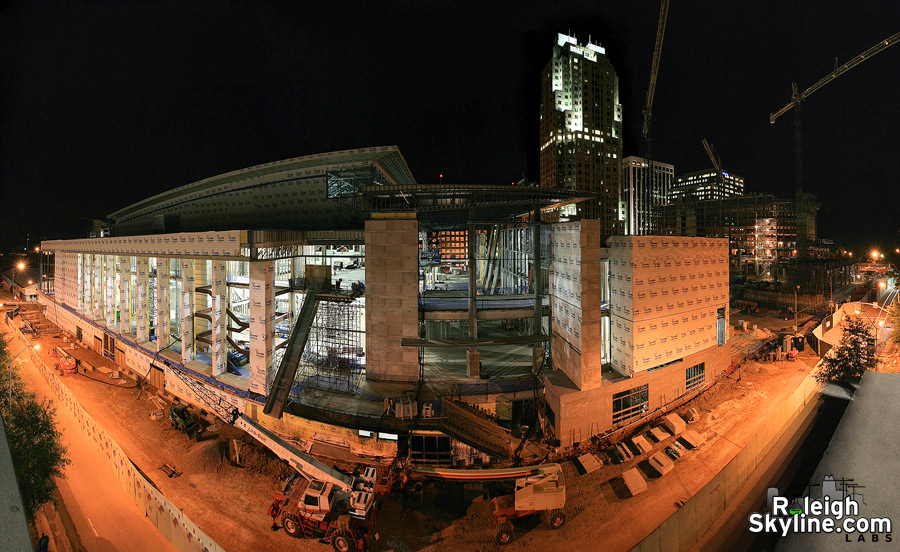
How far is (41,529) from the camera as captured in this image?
13719mm

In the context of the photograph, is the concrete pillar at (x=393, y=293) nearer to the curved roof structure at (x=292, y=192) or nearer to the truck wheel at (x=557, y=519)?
the curved roof structure at (x=292, y=192)

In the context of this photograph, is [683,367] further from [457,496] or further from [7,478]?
[7,478]

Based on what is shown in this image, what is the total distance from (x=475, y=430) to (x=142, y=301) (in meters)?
28.4

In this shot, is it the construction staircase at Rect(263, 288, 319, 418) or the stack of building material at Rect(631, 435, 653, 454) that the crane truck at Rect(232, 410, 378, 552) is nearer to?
the construction staircase at Rect(263, 288, 319, 418)

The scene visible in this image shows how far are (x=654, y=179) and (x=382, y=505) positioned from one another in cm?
13681

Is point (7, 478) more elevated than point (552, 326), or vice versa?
point (7, 478)

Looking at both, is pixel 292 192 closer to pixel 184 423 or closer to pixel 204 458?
pixel 184 423

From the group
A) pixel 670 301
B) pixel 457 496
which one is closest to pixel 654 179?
pixel 670 301

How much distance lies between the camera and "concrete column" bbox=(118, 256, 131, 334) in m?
29.3

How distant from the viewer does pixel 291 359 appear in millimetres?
19641

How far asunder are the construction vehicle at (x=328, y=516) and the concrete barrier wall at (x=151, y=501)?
2324 millimetres

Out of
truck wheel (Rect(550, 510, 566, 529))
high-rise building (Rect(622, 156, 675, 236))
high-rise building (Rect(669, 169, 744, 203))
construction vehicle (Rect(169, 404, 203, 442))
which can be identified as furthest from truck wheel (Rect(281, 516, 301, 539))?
high-rise building (Rect(669, 169, 744, 203))

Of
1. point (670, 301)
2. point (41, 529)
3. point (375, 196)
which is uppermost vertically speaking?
point (375, 196)

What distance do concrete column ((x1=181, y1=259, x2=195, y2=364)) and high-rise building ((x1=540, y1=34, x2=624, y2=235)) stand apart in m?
75.9
